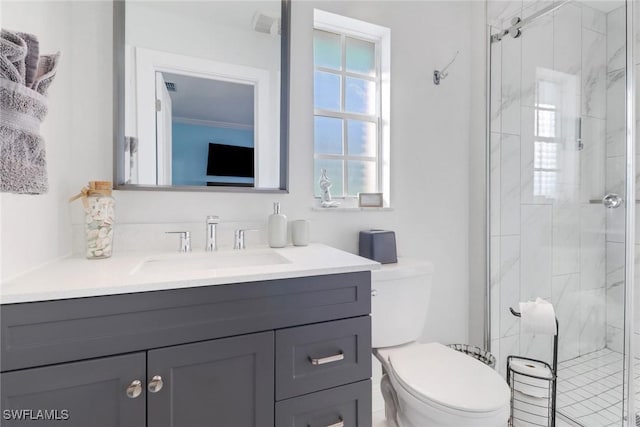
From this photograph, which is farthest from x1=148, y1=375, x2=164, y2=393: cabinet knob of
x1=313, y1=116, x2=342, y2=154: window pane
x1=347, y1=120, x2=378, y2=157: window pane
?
x1=347, y1=120, x2=378, y2=157: window pane

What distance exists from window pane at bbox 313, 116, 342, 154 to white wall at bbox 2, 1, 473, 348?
0.35 ft

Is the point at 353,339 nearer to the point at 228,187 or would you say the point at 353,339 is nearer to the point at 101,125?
the point at 228,187

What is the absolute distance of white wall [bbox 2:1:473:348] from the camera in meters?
1.18

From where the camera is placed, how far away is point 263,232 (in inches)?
56.1

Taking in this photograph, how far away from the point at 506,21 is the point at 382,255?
151 centimetres

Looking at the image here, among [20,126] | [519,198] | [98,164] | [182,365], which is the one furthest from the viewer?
[519,198]

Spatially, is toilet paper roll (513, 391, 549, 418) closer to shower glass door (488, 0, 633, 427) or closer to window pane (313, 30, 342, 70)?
shower glass door (488, 0, 633, 427)

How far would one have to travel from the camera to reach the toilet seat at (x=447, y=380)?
1.00m

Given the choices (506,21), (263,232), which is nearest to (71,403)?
(263,232)

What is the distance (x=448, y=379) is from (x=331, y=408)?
45cm

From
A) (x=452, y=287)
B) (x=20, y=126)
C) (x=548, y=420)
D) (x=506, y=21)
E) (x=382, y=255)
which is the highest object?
(x=506, y=21)

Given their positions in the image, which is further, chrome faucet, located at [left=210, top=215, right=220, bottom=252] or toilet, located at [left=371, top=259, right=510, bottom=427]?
chrome faucet, located at [left=210, top=215, right=220, bottom=252]

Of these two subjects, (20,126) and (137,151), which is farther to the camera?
(137,151)

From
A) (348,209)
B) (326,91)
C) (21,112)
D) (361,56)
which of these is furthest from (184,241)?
(361,56)
